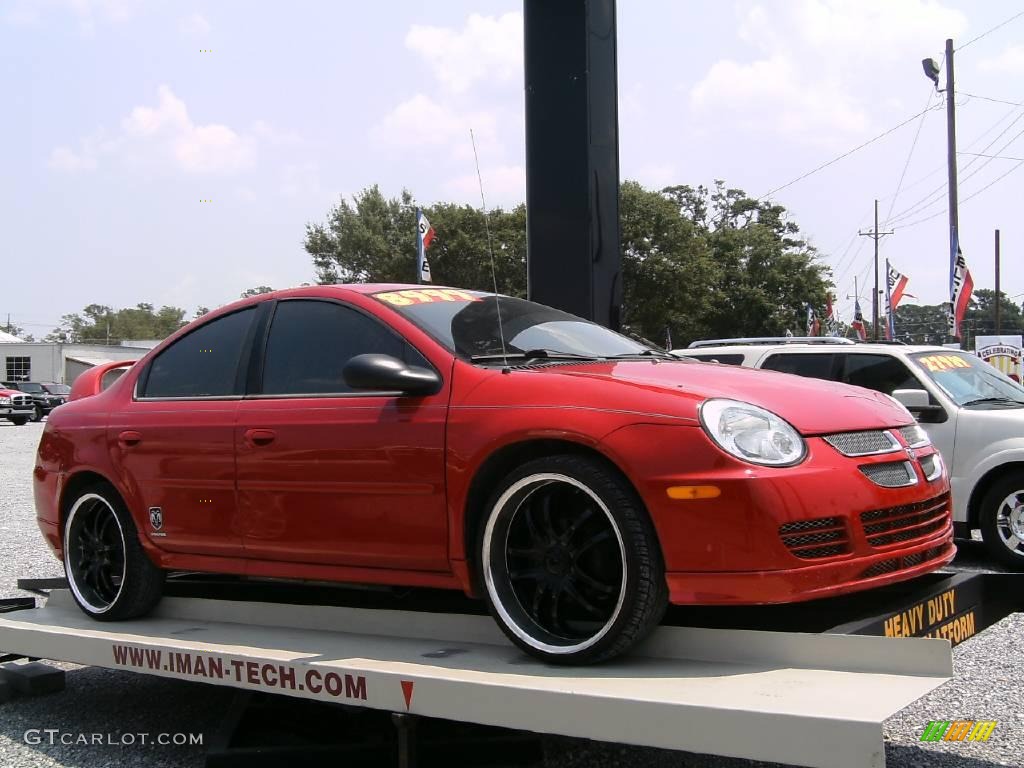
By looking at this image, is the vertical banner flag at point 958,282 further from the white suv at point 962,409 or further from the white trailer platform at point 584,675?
the white trailer platform at point 584,675

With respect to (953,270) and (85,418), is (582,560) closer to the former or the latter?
(85,418)

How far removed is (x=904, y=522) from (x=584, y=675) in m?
1.15

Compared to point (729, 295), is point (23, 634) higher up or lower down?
lower down

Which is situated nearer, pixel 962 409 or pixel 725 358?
pixel 962 409

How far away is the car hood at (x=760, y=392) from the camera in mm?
3141

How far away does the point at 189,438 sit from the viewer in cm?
420

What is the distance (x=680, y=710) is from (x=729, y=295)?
57.7 m

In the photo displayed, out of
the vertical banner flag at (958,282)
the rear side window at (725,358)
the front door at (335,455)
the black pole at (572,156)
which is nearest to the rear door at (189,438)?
the front door at (335,455)

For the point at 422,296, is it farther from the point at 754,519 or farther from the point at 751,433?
the point at 754,519

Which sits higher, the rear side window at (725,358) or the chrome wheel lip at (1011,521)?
the rear side window at (725,358)

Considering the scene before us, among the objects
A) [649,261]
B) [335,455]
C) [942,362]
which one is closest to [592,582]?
[335,455]

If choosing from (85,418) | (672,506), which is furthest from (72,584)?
(672,506)

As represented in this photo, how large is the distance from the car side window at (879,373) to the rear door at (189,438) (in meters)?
5.19

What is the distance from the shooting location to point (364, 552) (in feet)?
12.0
